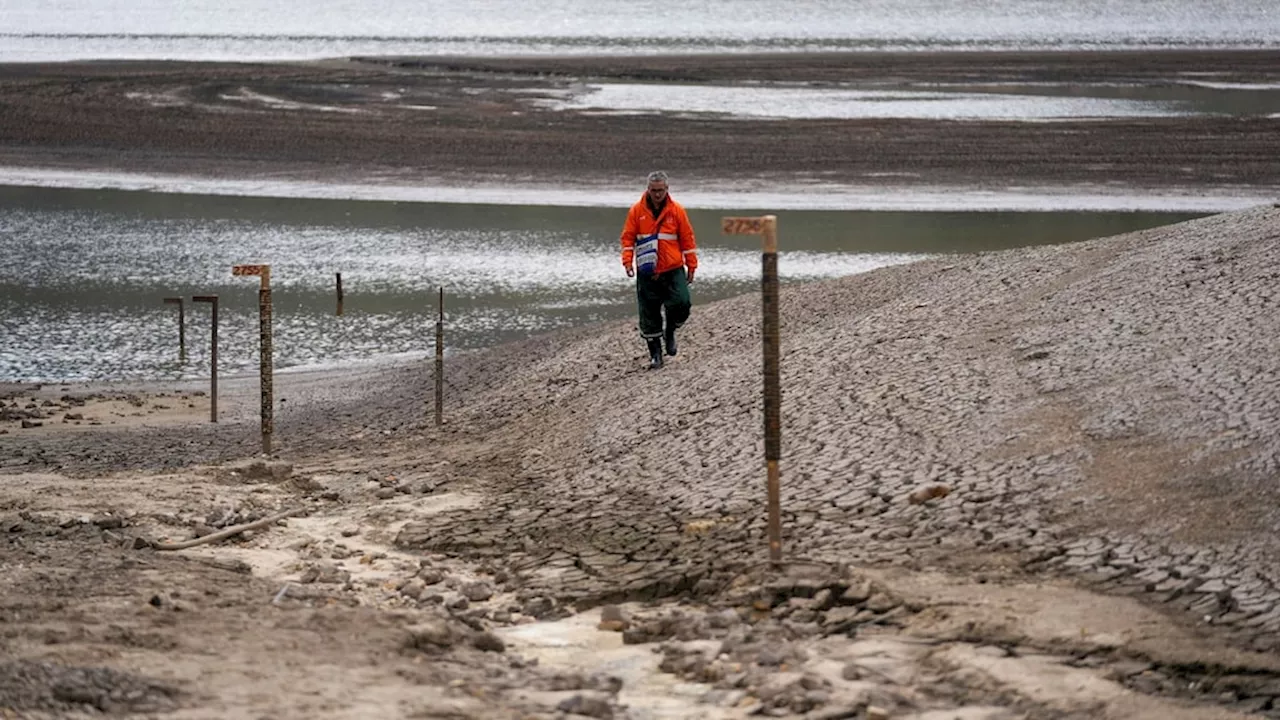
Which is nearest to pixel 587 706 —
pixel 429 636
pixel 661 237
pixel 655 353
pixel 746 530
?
pixel 429 636

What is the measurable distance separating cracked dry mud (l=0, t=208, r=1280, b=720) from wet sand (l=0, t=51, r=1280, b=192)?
52.6 ft

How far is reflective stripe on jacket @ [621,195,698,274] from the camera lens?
1270 cm

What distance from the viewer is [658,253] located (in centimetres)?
1284

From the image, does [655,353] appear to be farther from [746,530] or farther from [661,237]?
[746,530]

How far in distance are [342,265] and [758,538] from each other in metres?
15.0

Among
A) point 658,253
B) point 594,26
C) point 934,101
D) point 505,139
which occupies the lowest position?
point 658,253

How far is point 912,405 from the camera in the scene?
10.3 m

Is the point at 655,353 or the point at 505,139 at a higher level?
the point at 505,139

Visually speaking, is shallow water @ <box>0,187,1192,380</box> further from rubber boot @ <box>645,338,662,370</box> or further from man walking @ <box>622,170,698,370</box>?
man walking @ <box>622,170,698,370</box>

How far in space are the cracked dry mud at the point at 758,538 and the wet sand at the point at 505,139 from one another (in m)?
16.0

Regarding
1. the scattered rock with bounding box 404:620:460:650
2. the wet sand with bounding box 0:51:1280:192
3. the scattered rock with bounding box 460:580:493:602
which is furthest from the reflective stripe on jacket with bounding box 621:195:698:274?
the wet sand with bounding box 0:51:1280:192

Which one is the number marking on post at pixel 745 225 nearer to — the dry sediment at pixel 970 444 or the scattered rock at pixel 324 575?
the dry sediment at pixel 970 444

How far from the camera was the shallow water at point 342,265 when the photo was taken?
18703 mm

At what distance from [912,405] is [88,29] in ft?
195
